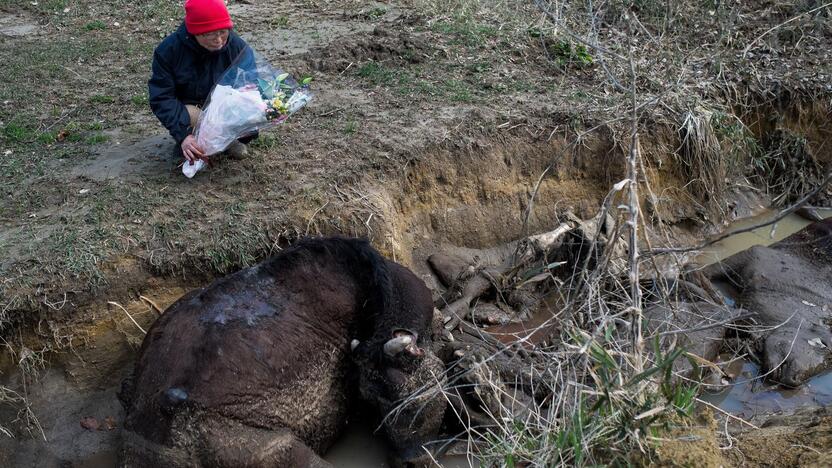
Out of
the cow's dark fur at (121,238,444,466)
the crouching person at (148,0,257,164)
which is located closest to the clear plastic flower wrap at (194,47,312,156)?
the crouching person at (148,0,257,164)

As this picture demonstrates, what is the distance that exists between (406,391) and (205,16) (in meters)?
2.75

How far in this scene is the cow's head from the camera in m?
4.62

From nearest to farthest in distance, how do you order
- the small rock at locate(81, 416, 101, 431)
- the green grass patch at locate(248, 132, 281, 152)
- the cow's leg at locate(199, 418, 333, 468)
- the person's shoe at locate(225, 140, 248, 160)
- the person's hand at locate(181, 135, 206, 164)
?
the cow's leg at locate(199, 418, 333, 468)
the small rock at locate(81, 416, 101, 431)
the person's hand at locate(181, 135, 206, 164)
the person's shoe at locate(225, 140, 248, 160)
the green grass patch at locate(248, 132, 281, 152)

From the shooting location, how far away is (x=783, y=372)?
5758 millimetres

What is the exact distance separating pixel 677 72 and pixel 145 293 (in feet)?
17.5

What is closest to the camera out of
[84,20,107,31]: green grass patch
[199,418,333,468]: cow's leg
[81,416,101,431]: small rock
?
[199,418,333,468]: cow's leg

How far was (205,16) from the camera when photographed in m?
5.41

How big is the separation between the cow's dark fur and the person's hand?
1210 millimetres

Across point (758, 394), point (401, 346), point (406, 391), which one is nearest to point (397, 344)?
point (401, 346)

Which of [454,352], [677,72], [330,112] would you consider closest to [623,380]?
[454,352]

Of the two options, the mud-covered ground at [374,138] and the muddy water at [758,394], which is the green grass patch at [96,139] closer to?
the mud-covered ground at [374,138]

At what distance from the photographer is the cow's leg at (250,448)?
417 centimetres

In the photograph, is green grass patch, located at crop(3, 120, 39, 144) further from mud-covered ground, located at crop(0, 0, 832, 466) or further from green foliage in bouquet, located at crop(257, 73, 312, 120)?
green foliage in bouquet, located at crop(257, 73, 312, 120)

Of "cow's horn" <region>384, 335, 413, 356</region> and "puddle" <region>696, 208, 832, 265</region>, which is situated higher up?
"cow's horn" <region>384, 335, 413, 356</region>
